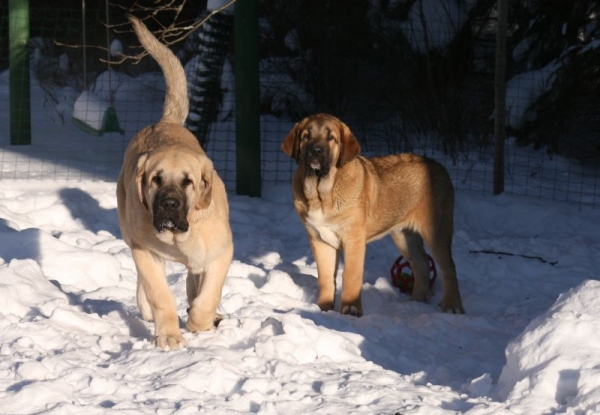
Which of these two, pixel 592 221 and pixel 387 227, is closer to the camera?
pixel 387 227

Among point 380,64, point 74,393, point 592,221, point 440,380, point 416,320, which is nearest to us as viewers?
point 74,393

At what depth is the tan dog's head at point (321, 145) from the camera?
6.57 m

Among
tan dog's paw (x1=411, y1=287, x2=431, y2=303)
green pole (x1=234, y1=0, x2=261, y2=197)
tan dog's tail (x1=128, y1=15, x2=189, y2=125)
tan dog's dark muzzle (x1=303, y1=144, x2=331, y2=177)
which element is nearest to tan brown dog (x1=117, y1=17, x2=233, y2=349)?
tan dog's tail (x1=128, y1=15, x2=189, y2=125)

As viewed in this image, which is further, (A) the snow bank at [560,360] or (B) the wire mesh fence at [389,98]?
A: (B) the wire mesh fence at [389,98]

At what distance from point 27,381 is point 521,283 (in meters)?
4.30

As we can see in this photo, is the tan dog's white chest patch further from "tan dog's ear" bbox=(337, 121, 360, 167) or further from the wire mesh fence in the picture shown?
the wire mesh fence

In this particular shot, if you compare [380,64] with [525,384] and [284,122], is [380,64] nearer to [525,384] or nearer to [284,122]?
[284,122]

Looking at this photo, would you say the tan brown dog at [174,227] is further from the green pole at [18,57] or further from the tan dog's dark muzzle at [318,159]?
the green pole at [18,57]

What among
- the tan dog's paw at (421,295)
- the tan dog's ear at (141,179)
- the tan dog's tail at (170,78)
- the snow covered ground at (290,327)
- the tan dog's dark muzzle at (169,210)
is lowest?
the tan dog's paw at (421,295)

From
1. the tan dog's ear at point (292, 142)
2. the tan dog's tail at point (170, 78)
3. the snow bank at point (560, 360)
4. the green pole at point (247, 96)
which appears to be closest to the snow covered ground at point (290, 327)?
the snow bank at point (560, 360)

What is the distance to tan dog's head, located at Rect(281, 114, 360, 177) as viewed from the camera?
657 centimetres

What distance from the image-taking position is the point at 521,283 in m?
7.46

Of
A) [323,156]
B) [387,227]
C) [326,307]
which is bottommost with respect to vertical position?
[326,307]

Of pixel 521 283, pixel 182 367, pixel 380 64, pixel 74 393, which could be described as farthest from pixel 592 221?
pixel 74 393
